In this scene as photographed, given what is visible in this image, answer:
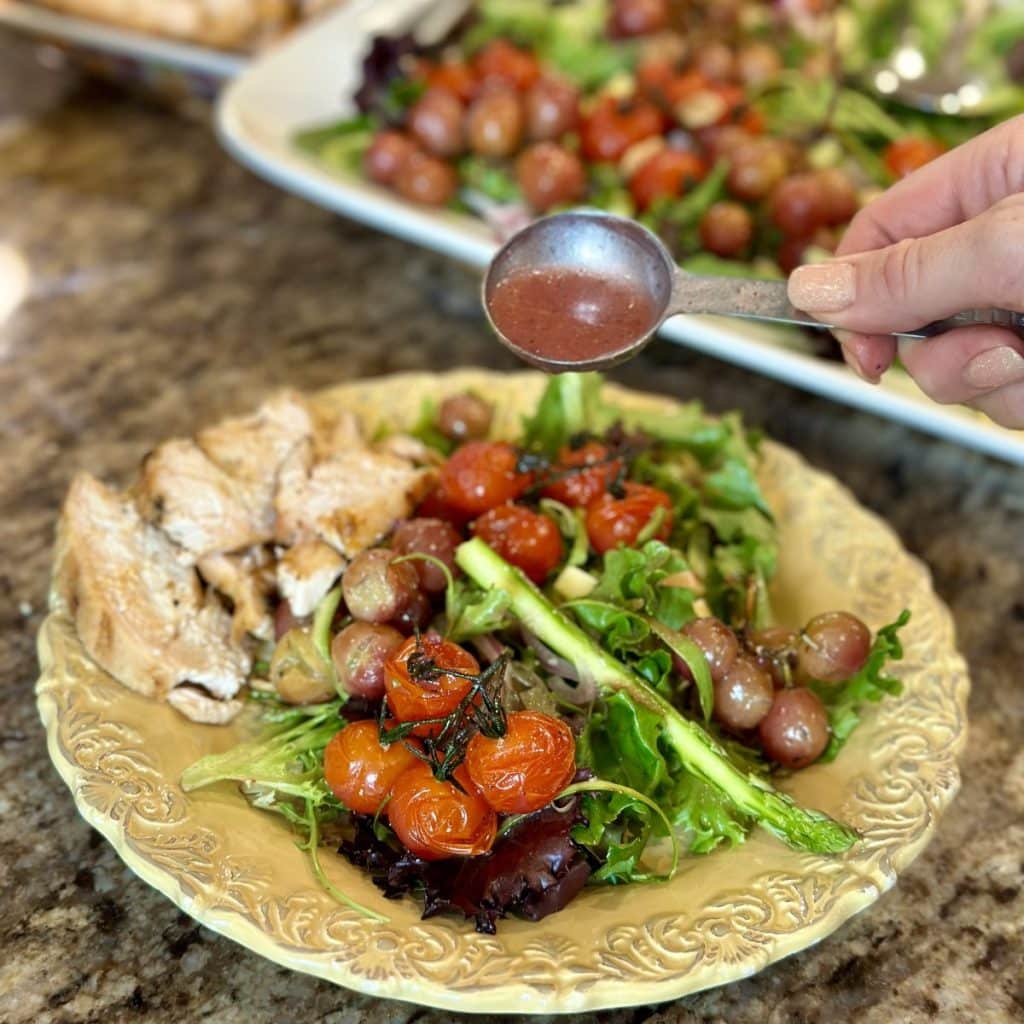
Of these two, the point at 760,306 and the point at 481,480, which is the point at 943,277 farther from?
the point at 481,480

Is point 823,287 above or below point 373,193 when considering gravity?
above

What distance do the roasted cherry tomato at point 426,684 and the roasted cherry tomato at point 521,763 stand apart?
0.27 feet

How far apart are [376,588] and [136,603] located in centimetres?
41

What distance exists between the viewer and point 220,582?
1.99m

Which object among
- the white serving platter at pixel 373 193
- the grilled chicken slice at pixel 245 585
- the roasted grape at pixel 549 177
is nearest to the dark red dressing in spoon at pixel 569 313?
the grilled chicken slice at pixel 245 585

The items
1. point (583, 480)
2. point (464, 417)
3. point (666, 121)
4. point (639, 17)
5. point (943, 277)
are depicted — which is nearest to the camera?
Result: point (943, 277)

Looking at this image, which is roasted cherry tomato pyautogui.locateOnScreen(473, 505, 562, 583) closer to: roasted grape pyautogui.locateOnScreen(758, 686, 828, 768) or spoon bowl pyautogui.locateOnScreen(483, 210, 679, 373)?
spoon bowl pyautogui.locateOnScreen(483, 210, 679, 373)

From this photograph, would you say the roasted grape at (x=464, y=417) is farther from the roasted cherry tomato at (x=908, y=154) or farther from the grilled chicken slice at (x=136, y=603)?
the roasted cherry tomato at (x=908, y=154)

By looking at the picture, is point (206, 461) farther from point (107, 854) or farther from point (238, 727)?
point (107, 854)

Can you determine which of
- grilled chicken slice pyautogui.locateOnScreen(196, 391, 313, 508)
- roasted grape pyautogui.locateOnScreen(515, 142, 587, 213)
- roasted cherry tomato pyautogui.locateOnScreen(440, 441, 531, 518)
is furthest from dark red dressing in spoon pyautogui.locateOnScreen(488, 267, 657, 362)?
roasted grape pyautogui.locateOnScreen(515, 142, 587, 213)

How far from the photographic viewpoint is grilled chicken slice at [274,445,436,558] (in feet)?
6.49

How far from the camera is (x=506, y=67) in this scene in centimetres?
352

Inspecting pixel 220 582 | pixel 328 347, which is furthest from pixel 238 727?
pixel 328 347

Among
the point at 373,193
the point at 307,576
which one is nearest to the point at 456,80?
the point at 373,193
